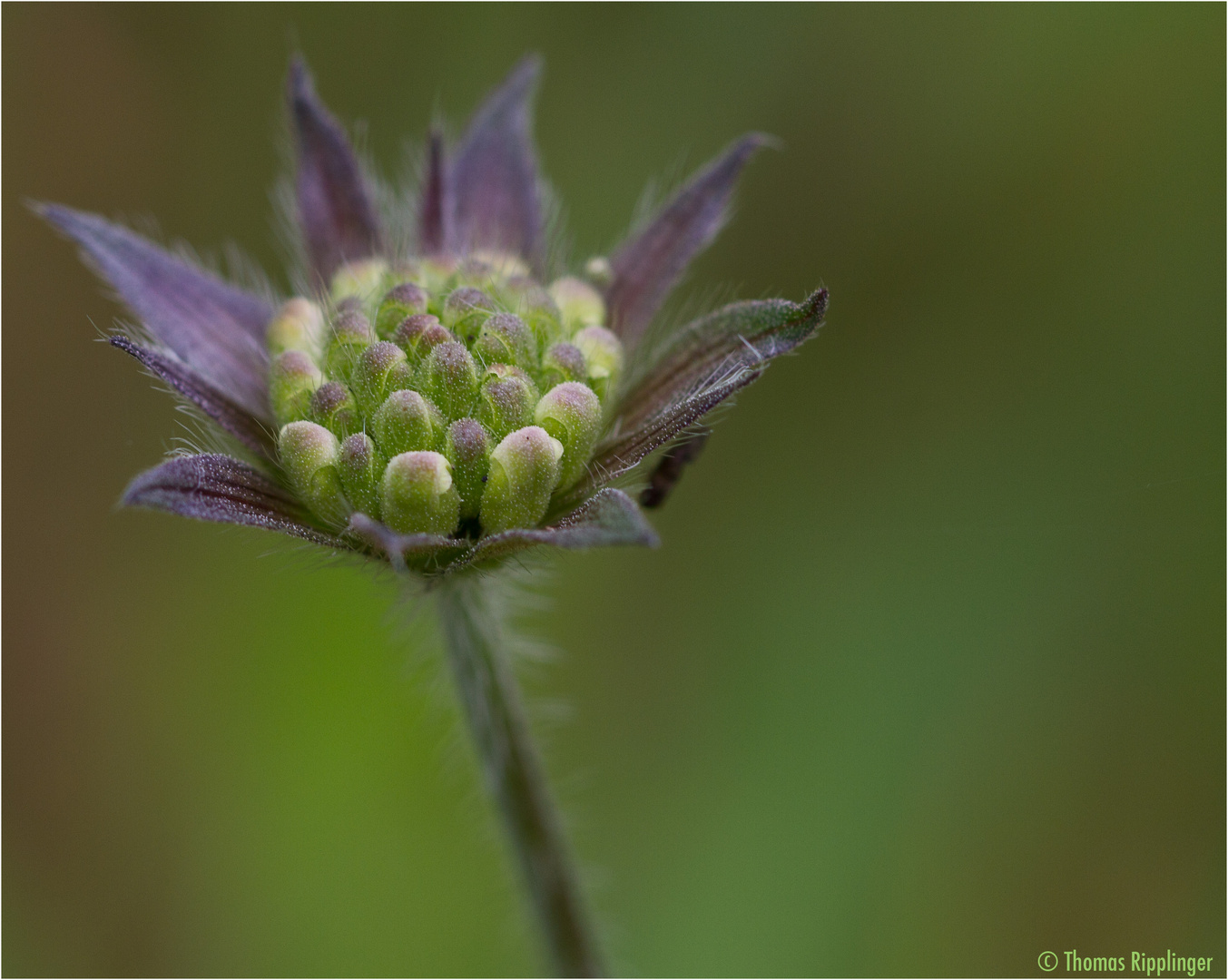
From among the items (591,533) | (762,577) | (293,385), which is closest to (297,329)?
(293,385)

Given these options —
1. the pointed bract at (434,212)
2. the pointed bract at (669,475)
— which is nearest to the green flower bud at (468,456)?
the pointed bract at (669,475)

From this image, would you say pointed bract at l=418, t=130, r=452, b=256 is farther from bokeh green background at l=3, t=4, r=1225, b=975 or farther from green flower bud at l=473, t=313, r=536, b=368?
bokeh green background at l=3, t=4, r=1225, b=975

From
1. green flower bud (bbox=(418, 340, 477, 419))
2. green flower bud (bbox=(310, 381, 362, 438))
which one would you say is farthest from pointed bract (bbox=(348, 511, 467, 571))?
green flower bud (bbox=(418, 340, 477, 419))

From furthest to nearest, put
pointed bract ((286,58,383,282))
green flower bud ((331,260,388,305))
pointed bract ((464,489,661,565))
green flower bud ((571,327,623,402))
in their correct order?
1. pointed bract ((286,58,383,282))
2. green flower bud ((331,260,388,305))
3. green flower bud ((571,327,623,402))
4. pointed bract ((464,489,661,565))

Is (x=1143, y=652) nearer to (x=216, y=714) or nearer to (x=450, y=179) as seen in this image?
(x=450, y=179)

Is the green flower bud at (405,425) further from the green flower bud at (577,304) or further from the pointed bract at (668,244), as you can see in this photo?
the pointed bract at (668,244)

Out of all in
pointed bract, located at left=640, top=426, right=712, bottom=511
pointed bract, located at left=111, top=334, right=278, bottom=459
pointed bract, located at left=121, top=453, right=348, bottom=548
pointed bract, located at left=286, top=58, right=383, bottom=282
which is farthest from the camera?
pointed bract, located at left=286, top=58, right=383, bottom=282

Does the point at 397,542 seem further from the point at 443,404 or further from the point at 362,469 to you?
the point at 443,404

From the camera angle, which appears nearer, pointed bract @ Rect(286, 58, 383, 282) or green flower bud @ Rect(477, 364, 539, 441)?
green flower bud @ Rect(477, 364, 539, 441)
